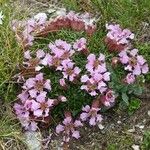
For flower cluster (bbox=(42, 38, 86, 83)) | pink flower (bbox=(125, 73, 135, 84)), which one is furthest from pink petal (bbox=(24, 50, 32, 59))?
pink flower (bbox=(125, 73, 135, 84))

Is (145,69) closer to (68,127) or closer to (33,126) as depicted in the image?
(68,127)

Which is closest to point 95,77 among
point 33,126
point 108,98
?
point 108,98

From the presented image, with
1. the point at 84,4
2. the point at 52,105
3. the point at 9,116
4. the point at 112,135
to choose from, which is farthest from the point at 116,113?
the point at 84,4

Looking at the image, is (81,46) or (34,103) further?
(81,46)

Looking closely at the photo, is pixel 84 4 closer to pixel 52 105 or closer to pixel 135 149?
pixel 52 105

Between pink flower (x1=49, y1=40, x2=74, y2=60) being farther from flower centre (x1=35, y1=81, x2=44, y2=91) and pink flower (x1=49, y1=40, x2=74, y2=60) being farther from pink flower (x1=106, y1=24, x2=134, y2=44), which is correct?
pink flower (x1=106, y1=24, x2=134, y2=44)

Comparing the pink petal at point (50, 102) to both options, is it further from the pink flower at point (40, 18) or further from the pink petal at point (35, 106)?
the pink flower at point (40, 18)

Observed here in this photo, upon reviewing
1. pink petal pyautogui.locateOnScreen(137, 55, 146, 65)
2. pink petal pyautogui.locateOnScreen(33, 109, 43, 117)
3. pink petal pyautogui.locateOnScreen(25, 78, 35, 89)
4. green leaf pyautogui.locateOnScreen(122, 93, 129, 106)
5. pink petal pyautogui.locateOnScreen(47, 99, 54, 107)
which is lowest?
pink petal pyautogui.locateOnScreen(33, 109, 43, 117)
